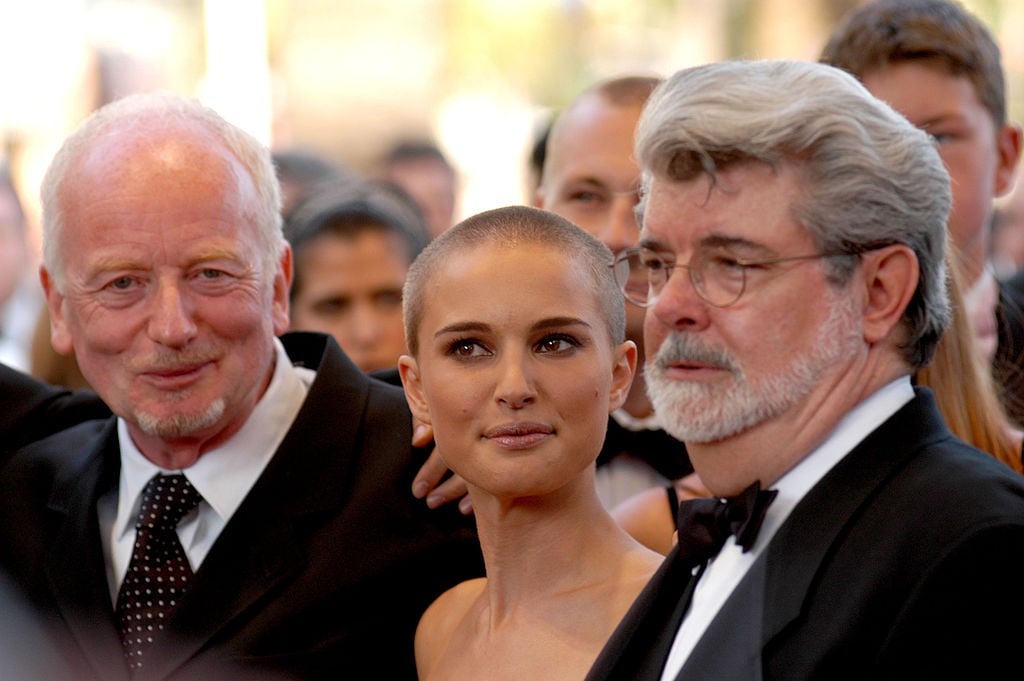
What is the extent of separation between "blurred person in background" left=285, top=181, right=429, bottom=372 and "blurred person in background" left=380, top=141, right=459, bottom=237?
121 inches

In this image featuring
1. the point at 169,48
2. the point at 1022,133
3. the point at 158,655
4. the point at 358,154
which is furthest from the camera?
the point at 169,48

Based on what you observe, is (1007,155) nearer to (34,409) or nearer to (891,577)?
(891,577)

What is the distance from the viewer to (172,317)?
11.0 ft

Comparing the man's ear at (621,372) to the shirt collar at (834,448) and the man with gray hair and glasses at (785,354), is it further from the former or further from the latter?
the shirt collar at (834,448)

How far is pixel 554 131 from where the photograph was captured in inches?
173

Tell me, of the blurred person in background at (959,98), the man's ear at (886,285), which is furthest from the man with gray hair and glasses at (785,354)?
the blurred person in background at (959,98)

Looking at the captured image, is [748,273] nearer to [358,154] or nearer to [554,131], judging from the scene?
[554,131]

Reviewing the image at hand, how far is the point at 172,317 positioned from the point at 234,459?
0.38 metres

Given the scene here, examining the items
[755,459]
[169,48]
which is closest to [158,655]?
[755,459]

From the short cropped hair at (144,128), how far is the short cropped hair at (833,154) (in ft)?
4.29

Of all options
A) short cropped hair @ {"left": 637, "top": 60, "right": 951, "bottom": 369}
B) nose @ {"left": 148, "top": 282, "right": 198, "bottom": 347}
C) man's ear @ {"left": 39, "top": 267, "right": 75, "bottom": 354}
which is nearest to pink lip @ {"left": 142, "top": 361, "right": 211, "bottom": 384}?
nose @ {"left": 148, "top": 282, "right": 198, "bottom": 347}

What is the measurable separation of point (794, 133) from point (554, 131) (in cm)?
202

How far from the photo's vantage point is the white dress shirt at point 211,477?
11.4 feet

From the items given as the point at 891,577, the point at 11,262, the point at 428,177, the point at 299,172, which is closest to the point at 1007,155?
the point at 891,577
